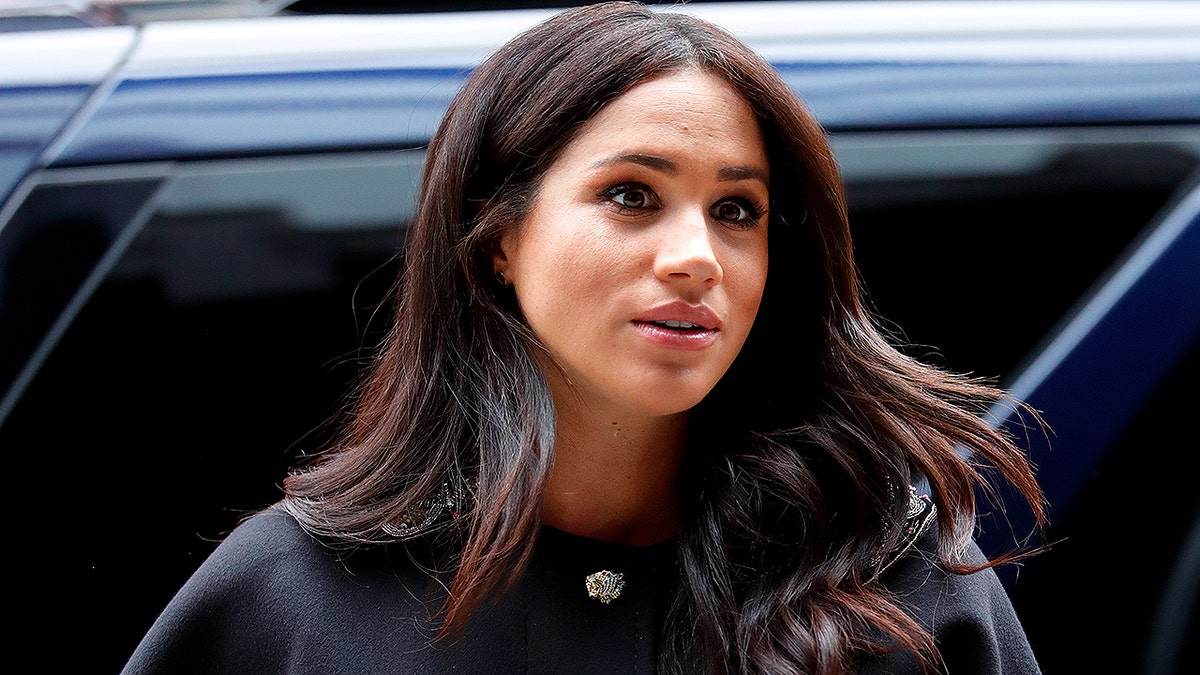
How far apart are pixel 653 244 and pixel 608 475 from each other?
422 mm

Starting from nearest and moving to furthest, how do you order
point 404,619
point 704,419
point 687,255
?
1. point 687,255
2. point 404,619
3. point 704,419

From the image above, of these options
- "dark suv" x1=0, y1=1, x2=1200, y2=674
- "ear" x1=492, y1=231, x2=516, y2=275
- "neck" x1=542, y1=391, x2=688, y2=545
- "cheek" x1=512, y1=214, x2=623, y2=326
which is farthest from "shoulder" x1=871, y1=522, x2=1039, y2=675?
"ear" x1=492, y1=231, x2=516, y2=275

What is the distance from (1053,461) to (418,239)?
1.10 m

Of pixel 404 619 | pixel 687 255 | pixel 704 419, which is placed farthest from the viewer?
pixel 704 419

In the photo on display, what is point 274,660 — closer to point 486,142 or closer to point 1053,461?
point 486,142

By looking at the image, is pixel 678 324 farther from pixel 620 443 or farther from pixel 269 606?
pixel 269 606

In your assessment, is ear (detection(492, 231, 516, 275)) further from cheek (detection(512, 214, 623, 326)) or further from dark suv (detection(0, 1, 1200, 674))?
dark suv (detection(0, 1, 1200, 674))

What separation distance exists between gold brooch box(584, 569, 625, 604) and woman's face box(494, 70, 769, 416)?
0.26 metres

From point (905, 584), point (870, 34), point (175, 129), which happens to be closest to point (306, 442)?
point (175, 129)

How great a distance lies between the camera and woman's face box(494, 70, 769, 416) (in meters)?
2.04

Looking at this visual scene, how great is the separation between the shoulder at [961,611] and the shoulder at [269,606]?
72cm

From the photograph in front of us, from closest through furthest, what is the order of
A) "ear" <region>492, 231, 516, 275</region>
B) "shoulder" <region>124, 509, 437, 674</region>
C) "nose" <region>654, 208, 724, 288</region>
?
1. "nose" <region>654, 208, 724, 288</region>
2. "shoulder" <region>124, 509, 437, 674</region>
3. "ear" <region>492, 231, 516, 275</region>

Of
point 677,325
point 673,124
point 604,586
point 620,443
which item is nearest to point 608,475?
point 620,443

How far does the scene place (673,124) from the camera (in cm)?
209
